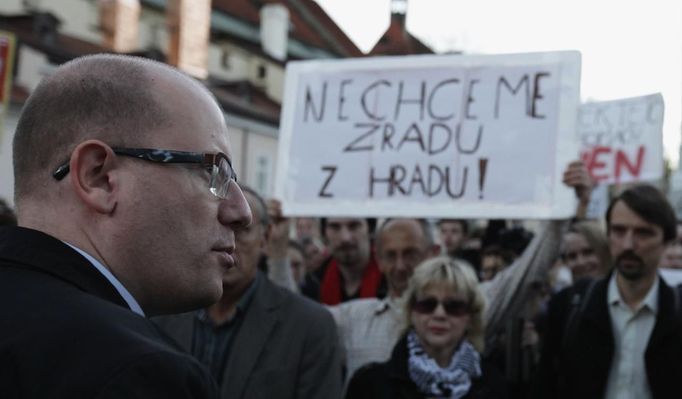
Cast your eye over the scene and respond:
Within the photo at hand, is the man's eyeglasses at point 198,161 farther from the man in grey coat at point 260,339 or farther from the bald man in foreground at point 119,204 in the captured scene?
the man in grey coat at point 260,339

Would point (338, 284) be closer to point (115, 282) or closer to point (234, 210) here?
point (234, 210)

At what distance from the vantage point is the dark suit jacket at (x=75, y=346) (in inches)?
44.6

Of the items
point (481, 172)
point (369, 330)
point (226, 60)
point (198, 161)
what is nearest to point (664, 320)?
point (481, 172)

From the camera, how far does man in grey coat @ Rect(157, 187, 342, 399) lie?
3.25m

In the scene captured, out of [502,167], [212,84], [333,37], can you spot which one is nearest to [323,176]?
[502,167]

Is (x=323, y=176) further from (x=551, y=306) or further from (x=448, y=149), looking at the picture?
Result: (x=551, y=306)

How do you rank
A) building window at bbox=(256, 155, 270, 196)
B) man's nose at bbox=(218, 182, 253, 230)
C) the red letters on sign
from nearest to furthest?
man's nose at bbox=(218, 182, 253, 230)
the red letters on sign
building window at bbox=(256, 155, 270, 196)

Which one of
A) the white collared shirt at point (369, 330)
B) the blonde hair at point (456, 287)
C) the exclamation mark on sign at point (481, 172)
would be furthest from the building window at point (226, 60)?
the blonde hair at point (456, 287)

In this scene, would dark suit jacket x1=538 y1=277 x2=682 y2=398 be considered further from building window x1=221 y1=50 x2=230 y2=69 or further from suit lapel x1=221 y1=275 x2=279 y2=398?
building window x1=221 y1=50 x2=230 y2=69

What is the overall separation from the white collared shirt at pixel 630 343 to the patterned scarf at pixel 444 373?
A: 0.55 meters

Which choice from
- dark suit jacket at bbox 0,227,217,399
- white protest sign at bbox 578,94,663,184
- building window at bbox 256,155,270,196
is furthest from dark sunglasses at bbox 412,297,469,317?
building window at bbox 256,155,270,196

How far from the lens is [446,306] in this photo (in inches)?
151

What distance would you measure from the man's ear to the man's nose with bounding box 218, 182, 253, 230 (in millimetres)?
225

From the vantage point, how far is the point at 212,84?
1207 inches
